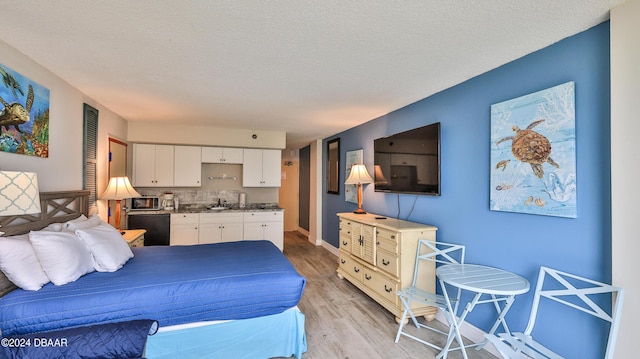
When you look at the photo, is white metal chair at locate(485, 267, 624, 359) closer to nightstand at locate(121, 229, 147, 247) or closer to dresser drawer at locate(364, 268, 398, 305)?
dresser drawer at locate(364, 268, 398, 305)

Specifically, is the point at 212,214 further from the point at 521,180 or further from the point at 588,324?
the point at 588,324

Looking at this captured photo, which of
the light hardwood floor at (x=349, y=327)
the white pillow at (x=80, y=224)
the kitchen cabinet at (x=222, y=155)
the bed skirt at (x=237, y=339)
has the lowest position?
the light hardwood floor at (x=349, y=327)

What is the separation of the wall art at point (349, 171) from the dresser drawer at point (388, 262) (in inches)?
66.7

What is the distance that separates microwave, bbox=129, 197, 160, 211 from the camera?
4.77 meters

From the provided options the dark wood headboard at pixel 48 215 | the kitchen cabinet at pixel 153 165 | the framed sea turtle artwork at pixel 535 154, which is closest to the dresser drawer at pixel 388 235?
the framed sea turtle artwork at pixel 535 154

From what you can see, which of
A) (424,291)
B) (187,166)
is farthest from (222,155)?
(424,291)

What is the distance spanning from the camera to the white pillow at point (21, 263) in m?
1.74

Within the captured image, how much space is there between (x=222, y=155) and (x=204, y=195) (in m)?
0.87

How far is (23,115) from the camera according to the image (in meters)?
2.18

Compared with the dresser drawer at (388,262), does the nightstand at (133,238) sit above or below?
above

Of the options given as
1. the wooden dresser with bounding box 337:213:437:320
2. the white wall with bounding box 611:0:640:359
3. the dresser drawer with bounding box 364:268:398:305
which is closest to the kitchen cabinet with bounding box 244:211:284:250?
the wooden dresser with bounding box 337:213:437:320

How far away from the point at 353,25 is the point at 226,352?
7.90 feet

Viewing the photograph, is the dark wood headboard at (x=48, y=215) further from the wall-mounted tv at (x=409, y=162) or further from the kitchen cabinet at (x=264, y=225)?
the wall-mounted tv at (x=409, y=162)

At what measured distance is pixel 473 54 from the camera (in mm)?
2172
